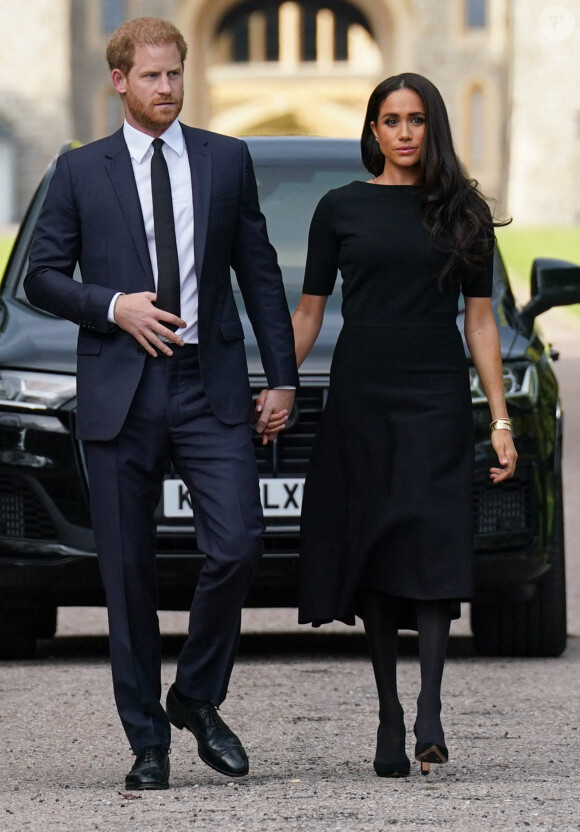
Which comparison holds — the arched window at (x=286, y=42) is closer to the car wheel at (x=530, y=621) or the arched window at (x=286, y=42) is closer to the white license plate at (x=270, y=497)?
the car wheel at (x=530, y=621)

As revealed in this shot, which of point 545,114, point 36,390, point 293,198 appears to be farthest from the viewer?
point 545,114

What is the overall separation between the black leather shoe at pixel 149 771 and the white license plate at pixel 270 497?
5.36ft

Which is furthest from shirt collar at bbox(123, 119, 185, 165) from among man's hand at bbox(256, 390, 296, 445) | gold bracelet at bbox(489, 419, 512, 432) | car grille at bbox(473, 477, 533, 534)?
car grille at bbox(473, 477, 533, 534)

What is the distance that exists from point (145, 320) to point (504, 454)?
1006mm

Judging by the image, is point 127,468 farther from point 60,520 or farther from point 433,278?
point 60,520

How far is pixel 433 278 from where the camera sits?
15.7 ft

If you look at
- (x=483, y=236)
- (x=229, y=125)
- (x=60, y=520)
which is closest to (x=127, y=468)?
(x=483, y=236)

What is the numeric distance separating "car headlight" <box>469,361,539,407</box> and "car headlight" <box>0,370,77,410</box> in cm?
127

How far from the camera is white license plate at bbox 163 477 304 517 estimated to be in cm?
616

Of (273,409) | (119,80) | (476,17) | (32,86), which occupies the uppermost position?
(476,17)

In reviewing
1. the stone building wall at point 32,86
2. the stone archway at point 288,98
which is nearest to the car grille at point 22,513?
the stone building wall at point 32,86

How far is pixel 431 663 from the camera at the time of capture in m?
4.70

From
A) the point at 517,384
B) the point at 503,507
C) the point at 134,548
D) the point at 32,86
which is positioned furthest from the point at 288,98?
the point at 134,548

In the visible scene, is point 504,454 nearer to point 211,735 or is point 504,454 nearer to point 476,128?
point 211,735
